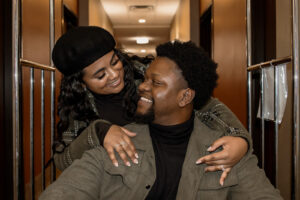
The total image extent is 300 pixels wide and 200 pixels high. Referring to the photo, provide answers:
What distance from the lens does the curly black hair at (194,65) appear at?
1.43 meters

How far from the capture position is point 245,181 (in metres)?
1.29

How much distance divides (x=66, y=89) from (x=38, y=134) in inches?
72.1

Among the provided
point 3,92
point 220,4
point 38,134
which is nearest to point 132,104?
point 3,92

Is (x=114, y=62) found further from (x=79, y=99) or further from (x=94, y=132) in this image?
(x=94, y=132)

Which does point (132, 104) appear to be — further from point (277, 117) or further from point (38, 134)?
point (38, 134)

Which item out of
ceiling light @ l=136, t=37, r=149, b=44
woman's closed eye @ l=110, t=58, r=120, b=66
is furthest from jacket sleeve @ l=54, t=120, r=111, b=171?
ceiling light @ l=136, t=37, r=149, b=44

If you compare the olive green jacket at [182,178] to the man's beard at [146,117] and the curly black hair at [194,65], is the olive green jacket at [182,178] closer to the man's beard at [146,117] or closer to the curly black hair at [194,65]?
the man's beard at [146,117]

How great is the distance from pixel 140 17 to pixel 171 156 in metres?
7.58

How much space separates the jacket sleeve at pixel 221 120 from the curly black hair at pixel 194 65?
2.5 inches

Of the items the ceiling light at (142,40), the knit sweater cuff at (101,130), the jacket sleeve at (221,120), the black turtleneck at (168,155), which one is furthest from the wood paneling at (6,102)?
the ceiling light at (142,40)

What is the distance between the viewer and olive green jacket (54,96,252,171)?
135 cm

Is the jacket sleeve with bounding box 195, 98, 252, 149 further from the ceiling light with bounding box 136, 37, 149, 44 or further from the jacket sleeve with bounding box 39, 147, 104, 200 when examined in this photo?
the ceiling light with bounding box 136, 37, 149, 44

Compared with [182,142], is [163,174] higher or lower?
lower

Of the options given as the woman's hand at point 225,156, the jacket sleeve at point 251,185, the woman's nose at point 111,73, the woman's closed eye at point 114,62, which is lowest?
the jacket sleeve at point 251,185
